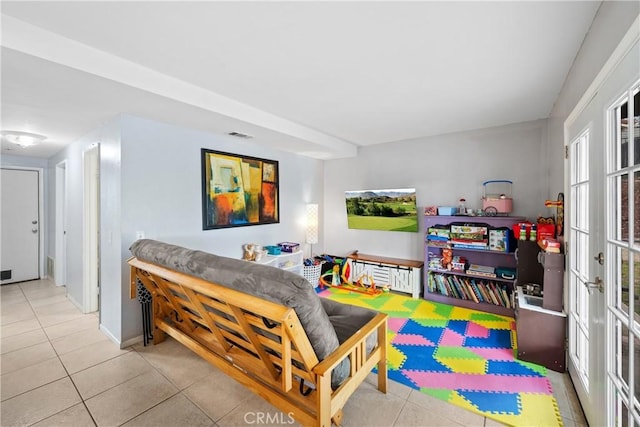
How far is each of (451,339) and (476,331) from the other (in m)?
0.39

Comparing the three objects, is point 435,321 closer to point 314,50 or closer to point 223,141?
point 314,50

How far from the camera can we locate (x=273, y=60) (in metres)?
1.90

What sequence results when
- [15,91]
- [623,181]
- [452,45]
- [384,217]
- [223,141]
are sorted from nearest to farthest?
[623,181]
[452,45]
[15,91]
[223,141]
[384,217]

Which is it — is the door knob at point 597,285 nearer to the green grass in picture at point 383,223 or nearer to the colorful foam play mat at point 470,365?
the colorful foam play mat at point 470,365

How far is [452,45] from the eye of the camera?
1727mm

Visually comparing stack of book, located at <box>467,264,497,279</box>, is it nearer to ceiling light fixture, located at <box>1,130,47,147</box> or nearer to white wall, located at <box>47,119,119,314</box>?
white wall, located at <box>47,119,119,314</box>

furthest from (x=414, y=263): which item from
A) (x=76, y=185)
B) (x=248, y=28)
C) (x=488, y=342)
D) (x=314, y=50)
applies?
(x=76, y=185)

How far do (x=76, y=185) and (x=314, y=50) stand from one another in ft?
11.9

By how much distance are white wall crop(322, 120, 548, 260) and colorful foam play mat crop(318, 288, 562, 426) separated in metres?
1.26

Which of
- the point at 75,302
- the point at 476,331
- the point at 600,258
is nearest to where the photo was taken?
the point at 600,258

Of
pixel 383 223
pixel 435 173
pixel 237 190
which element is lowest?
pixel 383 223

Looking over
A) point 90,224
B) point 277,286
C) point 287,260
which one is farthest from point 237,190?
point 277,286

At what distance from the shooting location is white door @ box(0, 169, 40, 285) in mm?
4441

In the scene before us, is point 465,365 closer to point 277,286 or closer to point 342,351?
point 342,351
